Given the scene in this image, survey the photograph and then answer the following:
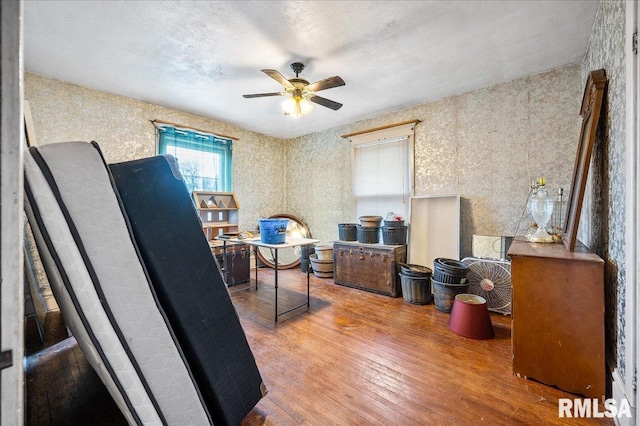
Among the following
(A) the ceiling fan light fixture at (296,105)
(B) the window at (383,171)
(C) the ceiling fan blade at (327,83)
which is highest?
(C) the ceiling fan blade at (327,83)

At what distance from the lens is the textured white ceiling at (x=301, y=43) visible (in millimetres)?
1990

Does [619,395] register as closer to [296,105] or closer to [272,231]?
[272,231]

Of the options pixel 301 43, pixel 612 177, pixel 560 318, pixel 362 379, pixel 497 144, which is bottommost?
pixel 362 379

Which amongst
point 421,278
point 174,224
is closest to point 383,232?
point 421,278

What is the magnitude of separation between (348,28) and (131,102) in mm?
3194

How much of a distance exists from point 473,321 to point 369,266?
150 cm

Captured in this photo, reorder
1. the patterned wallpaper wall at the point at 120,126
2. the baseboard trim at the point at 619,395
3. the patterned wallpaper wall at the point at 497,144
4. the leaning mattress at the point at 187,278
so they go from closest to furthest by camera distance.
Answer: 1. the leaning mattress at the point at 187,278
2. the baseboard trim at the point at 619,395
3. the patterned wallpaper wall at the point at 497,144
4. the patterned wallpaper wall at the point at 120,126

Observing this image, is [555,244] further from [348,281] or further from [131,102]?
[131,102]

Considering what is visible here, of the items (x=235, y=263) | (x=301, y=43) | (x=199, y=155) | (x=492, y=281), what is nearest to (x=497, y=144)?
(x=492, y=281)

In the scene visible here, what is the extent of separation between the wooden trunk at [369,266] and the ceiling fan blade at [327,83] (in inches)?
84.1

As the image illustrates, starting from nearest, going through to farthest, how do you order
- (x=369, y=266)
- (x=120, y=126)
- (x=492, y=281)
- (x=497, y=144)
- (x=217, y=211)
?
(x=492, y=281)
(x=497, y=144)
(x=120, y=126)
(x=369, y=266)
(x=217, y=211)

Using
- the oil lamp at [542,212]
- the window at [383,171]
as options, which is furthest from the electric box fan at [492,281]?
the window at [383,171]

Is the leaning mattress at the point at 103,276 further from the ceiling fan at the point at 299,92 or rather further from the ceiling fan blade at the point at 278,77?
the ceiling fan at the point at 299,92

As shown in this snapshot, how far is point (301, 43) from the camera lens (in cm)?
239
